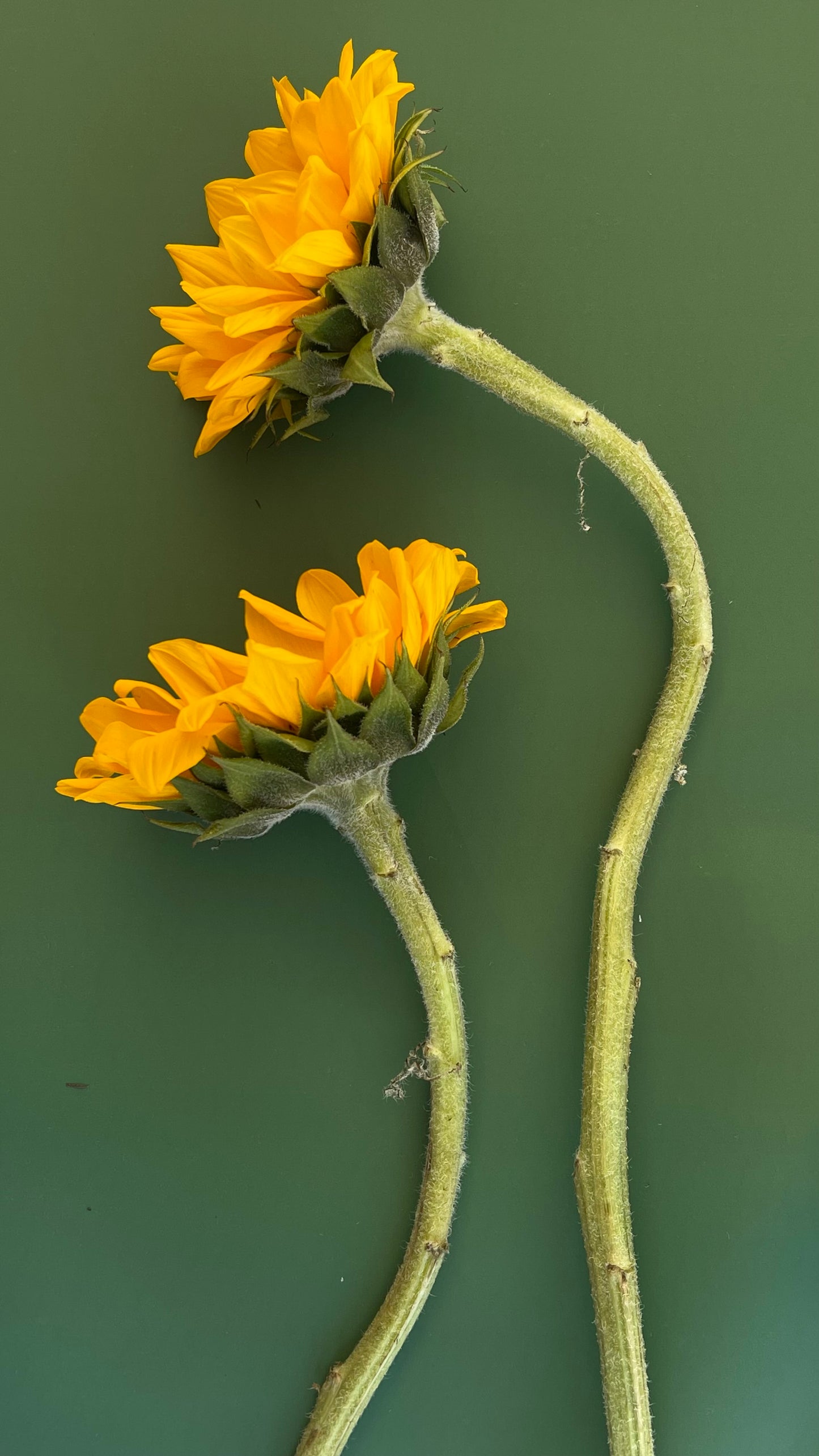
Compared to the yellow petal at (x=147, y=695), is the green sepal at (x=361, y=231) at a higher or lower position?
higher

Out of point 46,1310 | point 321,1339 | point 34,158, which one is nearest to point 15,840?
point 46,1310

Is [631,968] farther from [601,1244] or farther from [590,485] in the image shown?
[590,485]

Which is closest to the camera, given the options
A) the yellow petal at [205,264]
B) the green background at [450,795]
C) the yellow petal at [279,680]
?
the yellow petal at [279,680]

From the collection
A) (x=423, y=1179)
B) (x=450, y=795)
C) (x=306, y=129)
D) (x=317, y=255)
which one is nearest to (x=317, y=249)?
(x=317, y=255)

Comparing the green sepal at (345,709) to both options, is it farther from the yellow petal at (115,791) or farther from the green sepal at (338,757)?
the yellow petal at (115,791)

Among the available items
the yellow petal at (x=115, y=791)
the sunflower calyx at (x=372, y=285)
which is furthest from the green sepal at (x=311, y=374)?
the yellow petal at (x=115, y=791)

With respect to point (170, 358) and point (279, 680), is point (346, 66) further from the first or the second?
point (279, 680)

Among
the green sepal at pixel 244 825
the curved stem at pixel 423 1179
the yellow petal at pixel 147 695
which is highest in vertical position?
the yellow petal at pixel 147 695

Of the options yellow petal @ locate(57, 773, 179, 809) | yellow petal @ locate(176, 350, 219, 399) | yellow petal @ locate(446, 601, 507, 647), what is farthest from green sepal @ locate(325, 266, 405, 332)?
yellow petal @ locate(57, 773, 179, 809)
